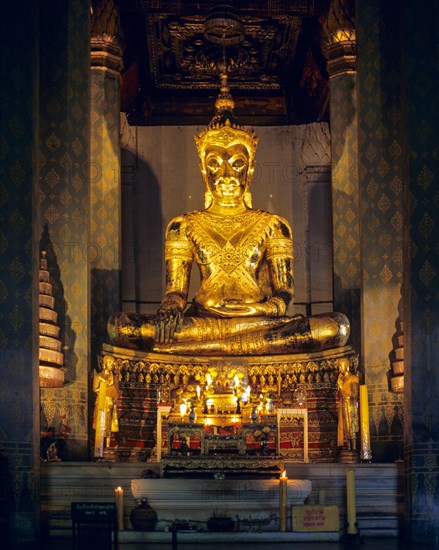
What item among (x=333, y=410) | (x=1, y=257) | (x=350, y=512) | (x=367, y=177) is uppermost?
(x=367, y=177)

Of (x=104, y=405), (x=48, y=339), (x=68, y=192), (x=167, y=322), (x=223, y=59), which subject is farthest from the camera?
(x=223, y=59)

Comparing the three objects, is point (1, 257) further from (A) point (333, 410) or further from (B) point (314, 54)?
(B) point (314, 54)

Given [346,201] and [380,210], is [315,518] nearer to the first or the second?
[380,210]

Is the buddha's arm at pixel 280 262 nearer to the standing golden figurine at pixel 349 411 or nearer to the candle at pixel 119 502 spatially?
the standing golden figurine at pixel 349 411

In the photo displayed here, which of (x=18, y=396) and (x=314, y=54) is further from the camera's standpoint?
(x=314, y=54)

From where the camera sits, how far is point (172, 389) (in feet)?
40.4

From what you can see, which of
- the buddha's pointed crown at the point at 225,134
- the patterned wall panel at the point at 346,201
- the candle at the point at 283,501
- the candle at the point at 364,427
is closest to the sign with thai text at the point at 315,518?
the candle at the point at 283,501

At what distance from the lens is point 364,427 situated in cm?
1109

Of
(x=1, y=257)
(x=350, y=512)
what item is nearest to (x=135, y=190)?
(x=1, y=257)

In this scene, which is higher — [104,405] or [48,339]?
[48,339]

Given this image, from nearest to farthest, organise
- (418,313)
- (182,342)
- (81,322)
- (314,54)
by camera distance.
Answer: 1. (418,313)
2. (81,322)
3. (182,342)
4. (314,54)

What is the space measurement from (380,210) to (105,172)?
317cm

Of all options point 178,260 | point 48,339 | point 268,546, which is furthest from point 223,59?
point 268,546

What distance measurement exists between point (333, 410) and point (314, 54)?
4593 millimetres
